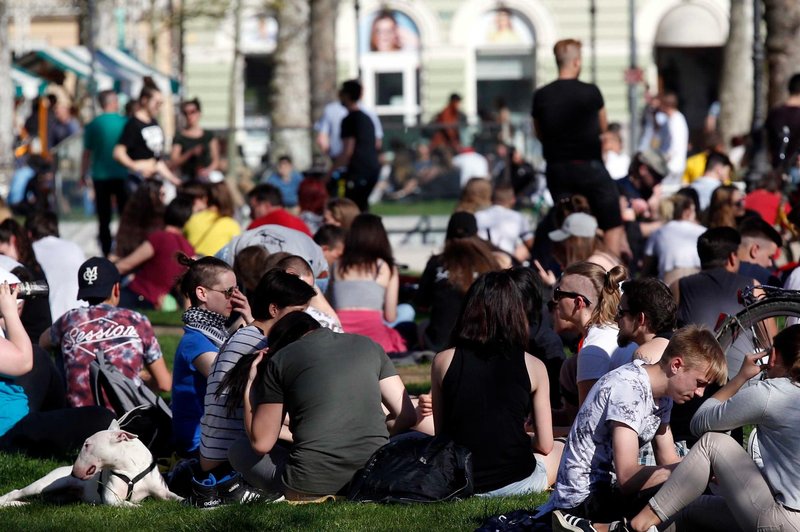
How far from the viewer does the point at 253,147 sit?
65.5 feet

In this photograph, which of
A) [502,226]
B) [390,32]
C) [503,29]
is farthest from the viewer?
[390,32]

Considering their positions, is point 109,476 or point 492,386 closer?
point 492,386

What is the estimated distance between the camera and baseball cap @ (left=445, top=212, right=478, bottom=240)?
10398 mm

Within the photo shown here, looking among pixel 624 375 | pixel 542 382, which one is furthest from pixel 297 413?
pixel 624 375

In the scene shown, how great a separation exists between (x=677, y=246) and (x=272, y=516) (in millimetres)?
6118

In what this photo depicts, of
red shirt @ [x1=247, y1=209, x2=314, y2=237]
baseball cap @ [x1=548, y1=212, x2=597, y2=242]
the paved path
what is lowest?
the paved path

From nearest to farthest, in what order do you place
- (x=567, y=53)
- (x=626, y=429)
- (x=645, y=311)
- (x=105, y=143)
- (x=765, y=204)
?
(x=626, y=429), (x=645, y=311), (x=567, y=53), (x=765, y=204), (x=105, y=143)

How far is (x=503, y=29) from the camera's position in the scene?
39.2 metres

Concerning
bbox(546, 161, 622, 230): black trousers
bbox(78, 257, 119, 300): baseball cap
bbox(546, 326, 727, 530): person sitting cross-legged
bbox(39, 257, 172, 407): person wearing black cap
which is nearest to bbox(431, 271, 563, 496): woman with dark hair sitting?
bbox(546, 326, 727, 530): person sitting cross-legged

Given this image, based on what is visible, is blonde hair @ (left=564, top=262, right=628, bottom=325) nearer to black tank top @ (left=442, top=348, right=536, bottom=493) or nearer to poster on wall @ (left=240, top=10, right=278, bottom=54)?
black tank top @ (left=442, top=348, right=536, bottom=493)

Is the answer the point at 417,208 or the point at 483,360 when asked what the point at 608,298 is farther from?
the point at 417,208

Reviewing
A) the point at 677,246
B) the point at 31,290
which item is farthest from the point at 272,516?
the point at 677,246

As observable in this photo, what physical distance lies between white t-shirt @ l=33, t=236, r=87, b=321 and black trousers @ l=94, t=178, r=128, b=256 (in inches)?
195

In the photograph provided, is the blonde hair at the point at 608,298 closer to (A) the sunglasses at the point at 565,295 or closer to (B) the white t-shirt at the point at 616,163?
(A) the sunglasses at the point at 565,295
